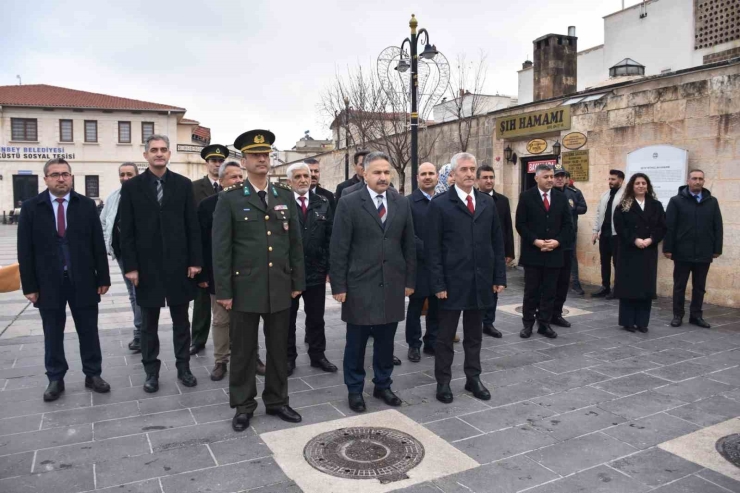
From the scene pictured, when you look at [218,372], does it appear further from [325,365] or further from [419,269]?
[419,269]

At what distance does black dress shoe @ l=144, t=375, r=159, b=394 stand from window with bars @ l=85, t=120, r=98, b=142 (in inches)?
1749

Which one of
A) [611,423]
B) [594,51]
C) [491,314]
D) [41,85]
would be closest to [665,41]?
[594,51]

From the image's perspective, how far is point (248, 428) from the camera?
13.9 ft

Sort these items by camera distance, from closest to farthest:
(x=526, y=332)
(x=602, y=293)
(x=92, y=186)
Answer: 1. (x=526, y=332)
2. (x=602, y=293)
3. (x=92, y=186)

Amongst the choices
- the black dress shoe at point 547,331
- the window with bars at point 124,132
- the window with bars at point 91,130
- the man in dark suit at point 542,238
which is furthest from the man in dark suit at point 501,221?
the window with bars at point 91,130

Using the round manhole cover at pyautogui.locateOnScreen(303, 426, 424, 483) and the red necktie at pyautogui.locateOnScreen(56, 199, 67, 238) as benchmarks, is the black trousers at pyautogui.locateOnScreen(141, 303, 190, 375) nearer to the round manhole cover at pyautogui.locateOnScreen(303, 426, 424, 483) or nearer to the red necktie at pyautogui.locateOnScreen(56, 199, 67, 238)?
the red necktie at pyautogui.locateOnScreen(56, 199, 67, 238)

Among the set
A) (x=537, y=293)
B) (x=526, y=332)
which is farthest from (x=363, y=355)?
(x=537, y=293)

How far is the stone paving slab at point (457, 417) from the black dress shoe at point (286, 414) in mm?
67

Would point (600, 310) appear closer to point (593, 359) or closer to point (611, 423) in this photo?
point (593, 359)

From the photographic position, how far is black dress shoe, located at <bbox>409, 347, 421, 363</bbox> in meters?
6.05

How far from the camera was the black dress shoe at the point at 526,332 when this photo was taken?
22.8 ft

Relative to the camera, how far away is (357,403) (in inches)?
181

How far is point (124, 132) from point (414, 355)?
44.7 meters

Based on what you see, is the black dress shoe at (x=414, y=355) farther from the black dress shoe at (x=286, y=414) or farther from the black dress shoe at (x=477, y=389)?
the black dress shoe at (x=286, y=414)
